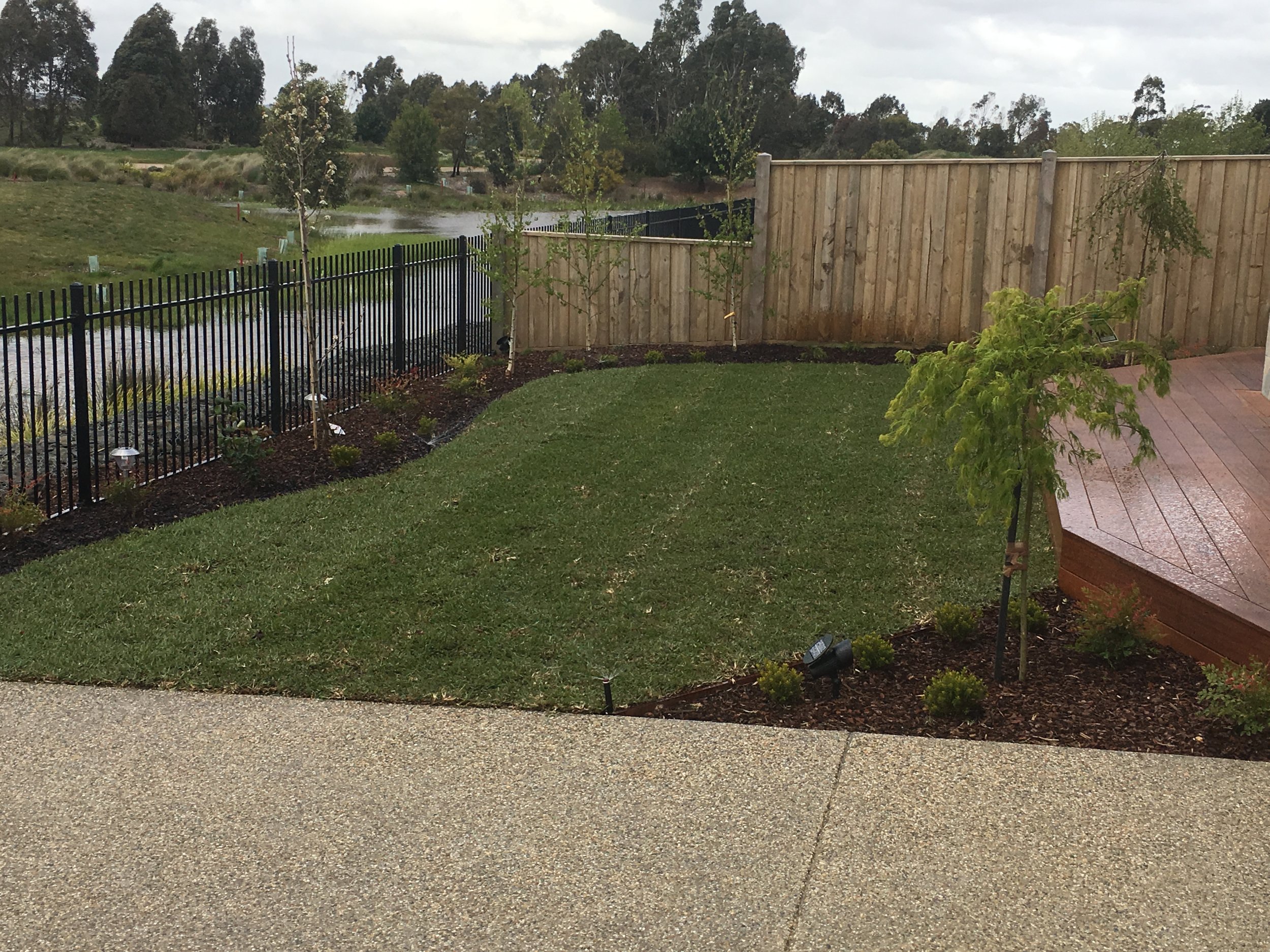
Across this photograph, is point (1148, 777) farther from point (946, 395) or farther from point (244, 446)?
point (244, 446)

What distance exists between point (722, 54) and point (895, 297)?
67822 millimetres

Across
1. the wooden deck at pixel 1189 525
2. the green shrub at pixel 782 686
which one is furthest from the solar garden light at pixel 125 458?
the wooden deck at pixel 1189 525

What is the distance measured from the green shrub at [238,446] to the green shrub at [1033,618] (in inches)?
190

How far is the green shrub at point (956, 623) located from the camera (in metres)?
5.36

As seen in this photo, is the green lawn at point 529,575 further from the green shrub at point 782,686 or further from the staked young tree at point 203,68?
the staked young tree at point 203,68

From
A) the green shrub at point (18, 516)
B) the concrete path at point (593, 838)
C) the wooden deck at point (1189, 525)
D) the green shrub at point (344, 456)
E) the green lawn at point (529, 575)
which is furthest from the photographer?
the green shrub at point (344, 456)

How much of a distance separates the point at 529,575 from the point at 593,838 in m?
2.64

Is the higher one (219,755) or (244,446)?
(244,446)

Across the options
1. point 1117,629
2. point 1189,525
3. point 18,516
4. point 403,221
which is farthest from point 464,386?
point 403,221

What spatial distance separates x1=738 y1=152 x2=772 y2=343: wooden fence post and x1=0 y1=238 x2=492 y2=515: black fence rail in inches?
113

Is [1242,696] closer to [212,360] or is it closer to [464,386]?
[464,386]

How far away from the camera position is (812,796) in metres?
4.00

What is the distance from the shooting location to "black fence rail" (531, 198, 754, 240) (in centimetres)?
1358

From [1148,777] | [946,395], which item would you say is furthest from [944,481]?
[1148,777]
